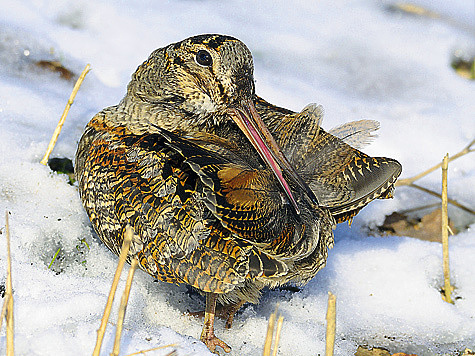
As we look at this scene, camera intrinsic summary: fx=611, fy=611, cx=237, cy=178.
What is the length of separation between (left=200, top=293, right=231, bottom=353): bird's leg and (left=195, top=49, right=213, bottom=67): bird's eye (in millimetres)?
1233

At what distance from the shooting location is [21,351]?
8.02 feet

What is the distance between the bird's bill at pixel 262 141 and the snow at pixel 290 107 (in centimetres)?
87

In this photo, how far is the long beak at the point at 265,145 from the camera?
2.96 metres

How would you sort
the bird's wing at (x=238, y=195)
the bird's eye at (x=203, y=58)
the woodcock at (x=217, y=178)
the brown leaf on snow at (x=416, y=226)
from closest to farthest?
the bird's wing at (x=238, y=195) < the woodcock at (x=217, y=178) < the bird's eye at (x=203, y=58) < the brown leaf on snow at (x=416, y=226)

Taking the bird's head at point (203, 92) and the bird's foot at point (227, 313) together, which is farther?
the bird's foot at point (227, 313)

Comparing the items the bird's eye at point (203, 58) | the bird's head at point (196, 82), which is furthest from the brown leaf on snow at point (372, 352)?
the bird's eye at point (203, 58)

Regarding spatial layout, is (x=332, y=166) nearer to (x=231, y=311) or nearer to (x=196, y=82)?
(x=196, y=82)

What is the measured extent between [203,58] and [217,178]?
88 centimetres

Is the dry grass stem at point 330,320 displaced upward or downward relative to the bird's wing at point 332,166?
downward

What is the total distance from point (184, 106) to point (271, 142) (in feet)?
1.94

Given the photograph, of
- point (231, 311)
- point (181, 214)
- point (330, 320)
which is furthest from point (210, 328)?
point (330, 320)

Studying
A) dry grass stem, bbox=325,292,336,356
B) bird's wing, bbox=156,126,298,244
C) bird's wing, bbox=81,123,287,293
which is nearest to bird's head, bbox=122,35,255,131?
bird's wing, bbox=81,123,287,293

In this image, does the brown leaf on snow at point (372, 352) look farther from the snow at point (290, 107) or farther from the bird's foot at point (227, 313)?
the bird's foot at point (227, 313)

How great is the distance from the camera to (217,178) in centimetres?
271
